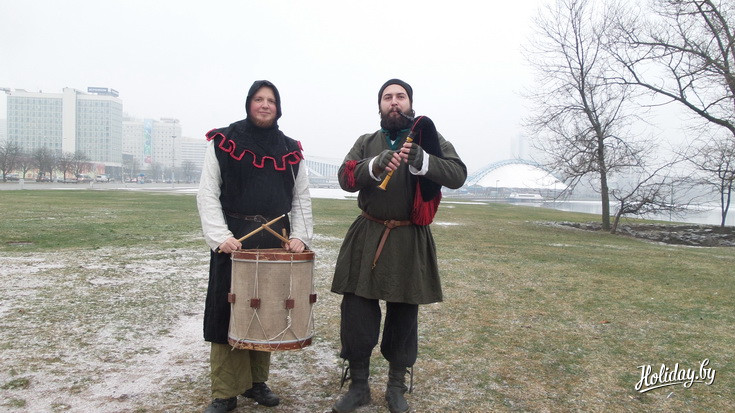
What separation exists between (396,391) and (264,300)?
93 cm

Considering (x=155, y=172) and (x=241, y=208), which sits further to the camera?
(x=155, y=172)

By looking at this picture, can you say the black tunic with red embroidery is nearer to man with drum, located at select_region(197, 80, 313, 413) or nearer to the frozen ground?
man with drum, located at select_region(197, 80, 313, 413)

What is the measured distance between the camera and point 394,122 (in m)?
3.01

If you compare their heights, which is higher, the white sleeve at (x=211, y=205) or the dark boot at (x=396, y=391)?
the white sleeve at (x=211, y=205)

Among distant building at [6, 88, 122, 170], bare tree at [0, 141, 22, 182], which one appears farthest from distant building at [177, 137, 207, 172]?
bare tree at [0, 141, 22, 182]

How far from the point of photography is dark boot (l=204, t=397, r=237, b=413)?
2.75 m

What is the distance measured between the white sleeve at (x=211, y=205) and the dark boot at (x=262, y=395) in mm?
846

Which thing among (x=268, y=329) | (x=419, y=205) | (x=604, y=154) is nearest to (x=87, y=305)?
(x=268, y=329)

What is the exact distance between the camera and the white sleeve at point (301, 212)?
10.1 ft

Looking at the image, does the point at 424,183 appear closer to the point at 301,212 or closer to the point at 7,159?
the point at 301,212

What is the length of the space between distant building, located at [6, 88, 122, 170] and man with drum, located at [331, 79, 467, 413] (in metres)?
125

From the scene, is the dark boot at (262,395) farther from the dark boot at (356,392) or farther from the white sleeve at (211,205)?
the white sleeve at (211,205)

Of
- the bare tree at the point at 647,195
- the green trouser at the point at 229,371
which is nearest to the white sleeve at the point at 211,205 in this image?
the green trouser at the point at 229,371

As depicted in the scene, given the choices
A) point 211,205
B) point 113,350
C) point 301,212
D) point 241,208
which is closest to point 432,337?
point 301,212
